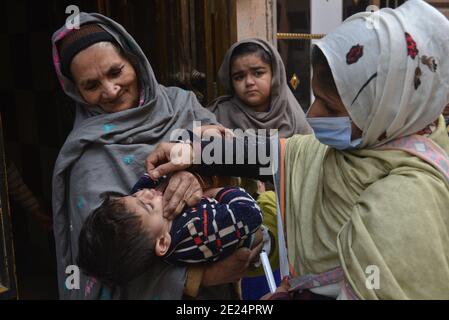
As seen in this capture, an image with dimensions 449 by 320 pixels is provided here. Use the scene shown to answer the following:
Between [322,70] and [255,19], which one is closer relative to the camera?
[322,70]

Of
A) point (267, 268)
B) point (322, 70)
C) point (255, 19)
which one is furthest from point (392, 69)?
point (255, 19)

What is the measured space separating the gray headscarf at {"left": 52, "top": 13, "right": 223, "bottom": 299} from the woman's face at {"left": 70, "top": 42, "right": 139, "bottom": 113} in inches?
1.7

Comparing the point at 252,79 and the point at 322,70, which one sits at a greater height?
the point at 322,70

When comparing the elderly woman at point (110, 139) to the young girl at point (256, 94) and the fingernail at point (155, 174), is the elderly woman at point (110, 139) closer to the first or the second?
the fingernail at point (155, 174)

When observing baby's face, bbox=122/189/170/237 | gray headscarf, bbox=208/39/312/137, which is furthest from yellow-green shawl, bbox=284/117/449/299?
gray headscarf, bbox=208/39/312/137

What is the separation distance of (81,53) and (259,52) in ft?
3.97

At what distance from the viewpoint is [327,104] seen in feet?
3.98

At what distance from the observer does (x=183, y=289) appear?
1319mm

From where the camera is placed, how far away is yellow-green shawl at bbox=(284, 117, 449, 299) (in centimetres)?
98

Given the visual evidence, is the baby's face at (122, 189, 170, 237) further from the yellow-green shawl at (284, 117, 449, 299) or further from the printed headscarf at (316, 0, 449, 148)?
the printed headscarf at (316, 0, 449, 148)

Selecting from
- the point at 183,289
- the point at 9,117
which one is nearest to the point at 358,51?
the point at 183,289

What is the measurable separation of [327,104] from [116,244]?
0.65 m

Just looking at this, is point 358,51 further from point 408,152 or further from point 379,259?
point 379,259

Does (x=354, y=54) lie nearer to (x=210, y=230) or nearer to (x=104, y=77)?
(x=210, y=230)
